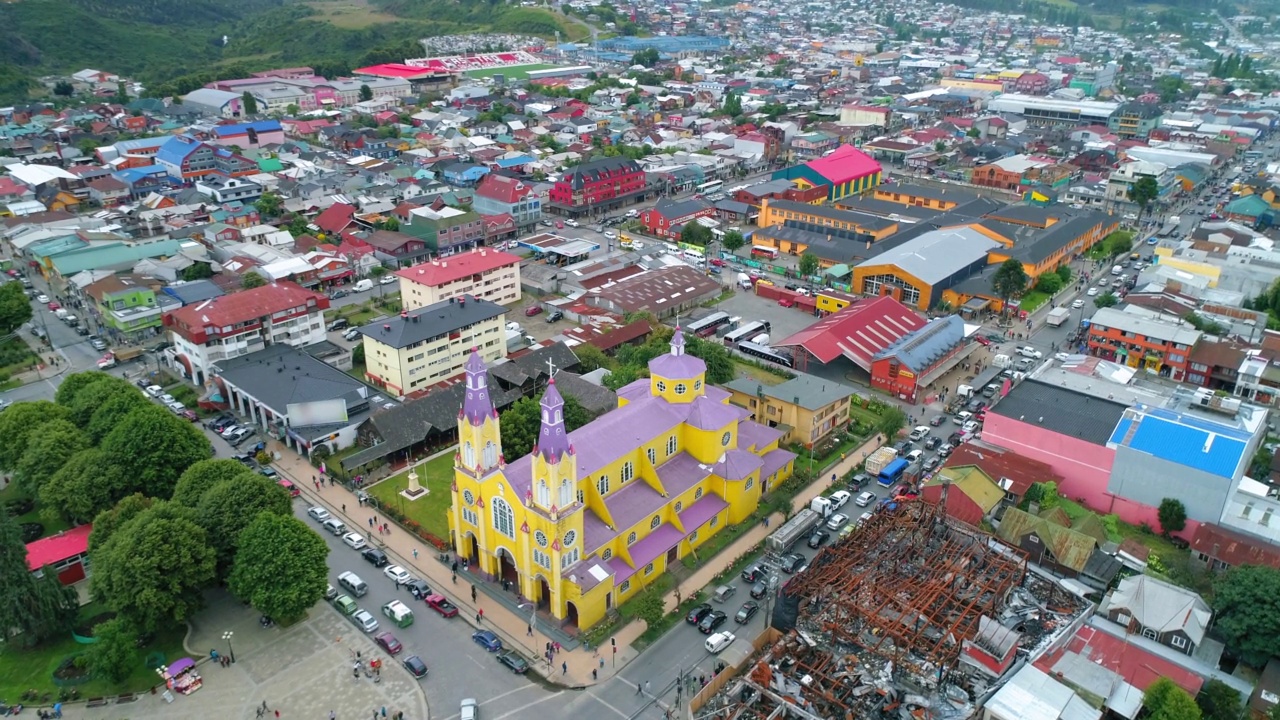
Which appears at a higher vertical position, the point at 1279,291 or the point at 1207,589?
the point at 1279,291

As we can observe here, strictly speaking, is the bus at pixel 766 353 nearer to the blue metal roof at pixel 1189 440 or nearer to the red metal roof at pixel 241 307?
the blue metal roof at pixel 1189 440

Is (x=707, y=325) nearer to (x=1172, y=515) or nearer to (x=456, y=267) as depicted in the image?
(x=456, y=267)

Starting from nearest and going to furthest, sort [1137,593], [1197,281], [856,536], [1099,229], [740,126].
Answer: [1137,593], [856,536], [1197,281], [1099,229], [740,126]

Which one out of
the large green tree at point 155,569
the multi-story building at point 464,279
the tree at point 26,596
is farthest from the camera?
the multi-story building at point 464,279

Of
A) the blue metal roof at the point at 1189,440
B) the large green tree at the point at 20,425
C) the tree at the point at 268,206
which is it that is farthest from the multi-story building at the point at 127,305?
the blue metal roof at the point at 1189,440

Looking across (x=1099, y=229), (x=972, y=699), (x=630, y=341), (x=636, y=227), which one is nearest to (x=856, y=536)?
(x=972, y=699)

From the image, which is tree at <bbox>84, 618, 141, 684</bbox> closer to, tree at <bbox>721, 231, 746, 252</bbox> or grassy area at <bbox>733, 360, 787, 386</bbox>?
grassy area at <bbox>733, 360, 787, 386</bbox>

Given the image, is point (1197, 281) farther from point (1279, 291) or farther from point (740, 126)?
point (740, 126)
